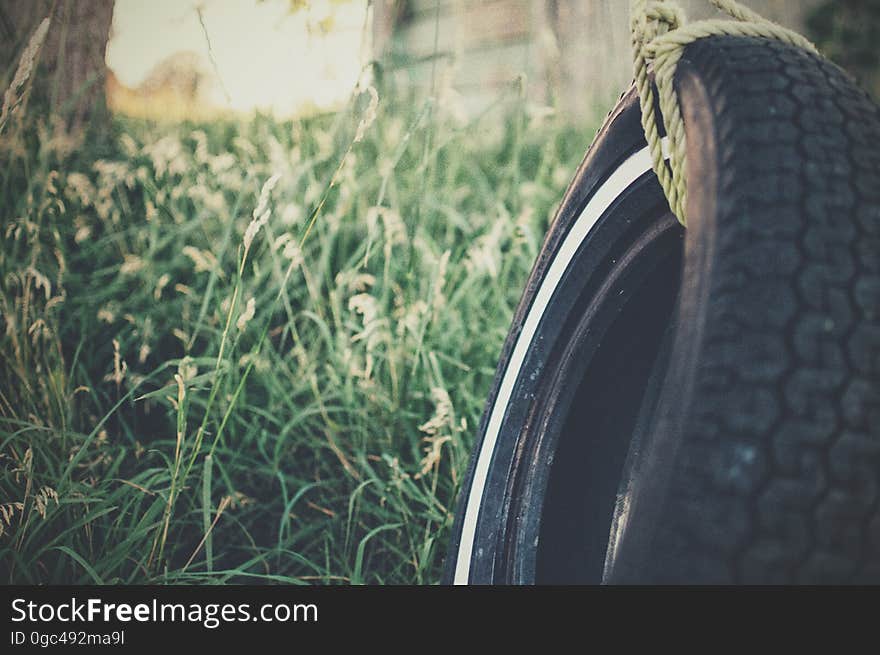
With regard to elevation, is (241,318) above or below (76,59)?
below

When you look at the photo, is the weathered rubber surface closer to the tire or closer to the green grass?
the tire

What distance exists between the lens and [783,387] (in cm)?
50

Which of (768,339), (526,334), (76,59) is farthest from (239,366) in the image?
(76,59)

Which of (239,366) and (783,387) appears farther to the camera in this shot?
(239,366)

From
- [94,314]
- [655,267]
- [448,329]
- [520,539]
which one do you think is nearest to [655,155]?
[655,267]

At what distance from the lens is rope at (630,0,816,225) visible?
2.14ft

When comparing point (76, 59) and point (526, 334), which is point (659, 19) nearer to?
point (526, 334)

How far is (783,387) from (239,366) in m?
1.25

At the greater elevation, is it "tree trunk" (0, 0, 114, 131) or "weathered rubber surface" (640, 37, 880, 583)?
"tree trunk" (0, 0, 114, 131)

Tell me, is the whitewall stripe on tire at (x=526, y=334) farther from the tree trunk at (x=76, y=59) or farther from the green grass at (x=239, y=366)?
the tree trunk at (x=76, y=59)

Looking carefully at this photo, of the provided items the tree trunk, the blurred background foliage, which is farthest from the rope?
the tree trunk

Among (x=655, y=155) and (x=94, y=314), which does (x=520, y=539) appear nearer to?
(x=655, y=155)

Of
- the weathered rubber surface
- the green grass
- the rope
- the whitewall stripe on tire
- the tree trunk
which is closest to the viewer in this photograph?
the weathered rubber surface

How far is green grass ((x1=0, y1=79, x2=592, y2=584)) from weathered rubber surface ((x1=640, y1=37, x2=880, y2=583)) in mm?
711
